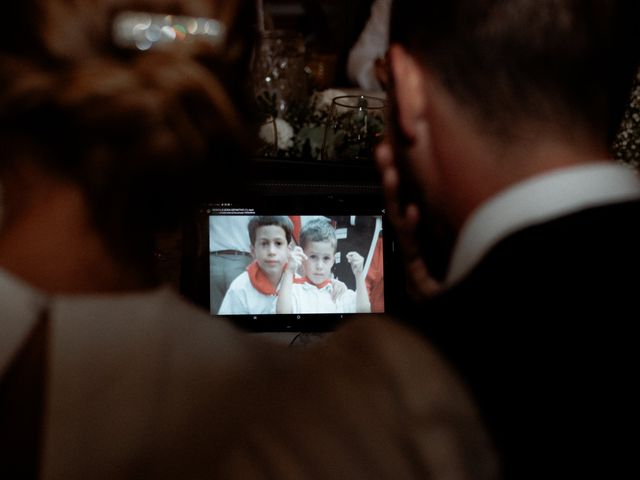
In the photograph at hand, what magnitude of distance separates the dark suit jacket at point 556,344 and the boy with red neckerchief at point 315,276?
732 millimetres

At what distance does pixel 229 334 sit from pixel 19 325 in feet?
0.59

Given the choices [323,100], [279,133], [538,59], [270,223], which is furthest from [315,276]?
[538,59]

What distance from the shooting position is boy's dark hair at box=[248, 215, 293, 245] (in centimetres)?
129

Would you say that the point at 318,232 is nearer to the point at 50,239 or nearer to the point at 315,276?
the point at 315,276

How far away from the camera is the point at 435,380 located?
525 millimetres

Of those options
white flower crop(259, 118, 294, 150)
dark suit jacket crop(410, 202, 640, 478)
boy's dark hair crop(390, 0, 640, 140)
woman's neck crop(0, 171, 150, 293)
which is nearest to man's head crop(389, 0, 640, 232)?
boy's dark hair crop(390, 0, 640, 140)

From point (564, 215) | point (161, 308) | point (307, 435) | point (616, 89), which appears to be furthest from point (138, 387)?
point (616, 89)

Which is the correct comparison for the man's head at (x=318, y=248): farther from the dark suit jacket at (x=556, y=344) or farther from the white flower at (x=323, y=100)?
the dark suit jacket at (x=556, y=344)

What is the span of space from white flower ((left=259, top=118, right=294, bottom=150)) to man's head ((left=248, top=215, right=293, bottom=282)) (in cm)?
22

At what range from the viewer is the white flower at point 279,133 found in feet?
4.74

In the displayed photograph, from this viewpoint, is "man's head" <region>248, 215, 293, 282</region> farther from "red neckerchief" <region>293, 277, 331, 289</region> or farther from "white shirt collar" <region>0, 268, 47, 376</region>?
"white shirt collar" <region>0, 268, 47, 376</region>

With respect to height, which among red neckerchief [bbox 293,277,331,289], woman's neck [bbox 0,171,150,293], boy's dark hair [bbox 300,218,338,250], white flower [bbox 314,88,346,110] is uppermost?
white flower [bbox 314,88,346,110]

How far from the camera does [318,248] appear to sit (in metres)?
1.29

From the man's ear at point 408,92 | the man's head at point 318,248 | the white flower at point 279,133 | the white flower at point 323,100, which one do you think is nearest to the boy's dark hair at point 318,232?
the man's head at point 318,248
